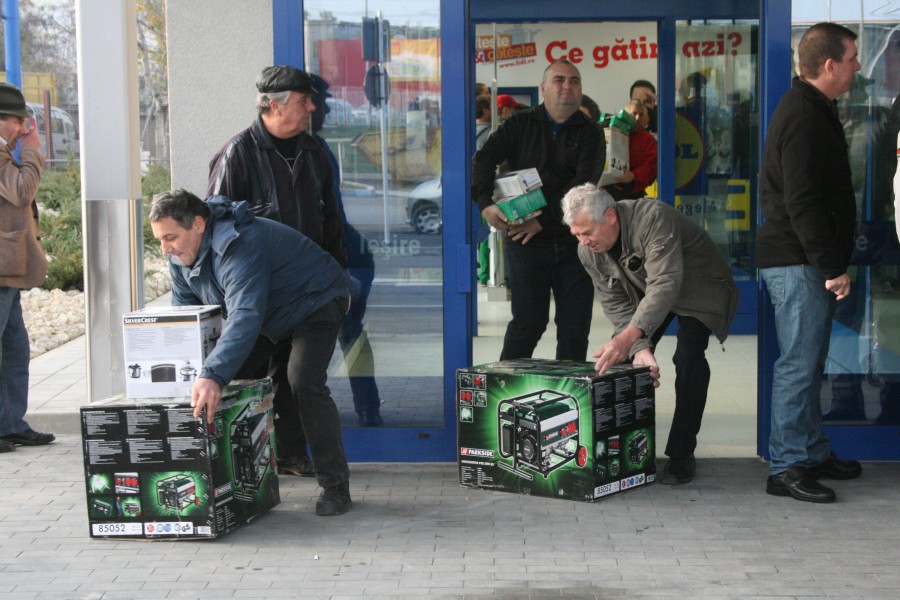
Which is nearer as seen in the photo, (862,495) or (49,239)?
(862,495)

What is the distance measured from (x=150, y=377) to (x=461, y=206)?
68.6 inches

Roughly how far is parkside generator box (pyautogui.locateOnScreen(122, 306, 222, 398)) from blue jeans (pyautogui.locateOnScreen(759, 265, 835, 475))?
2.43 metres

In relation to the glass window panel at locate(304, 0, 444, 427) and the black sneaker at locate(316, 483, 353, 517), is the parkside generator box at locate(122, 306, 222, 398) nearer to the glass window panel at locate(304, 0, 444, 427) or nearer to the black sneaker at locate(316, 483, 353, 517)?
the black sneaker at locate(316, 483, 353, 517)

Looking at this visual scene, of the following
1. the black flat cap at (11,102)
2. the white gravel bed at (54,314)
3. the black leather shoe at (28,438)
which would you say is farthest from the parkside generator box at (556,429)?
the white gravel bed at (54,314)

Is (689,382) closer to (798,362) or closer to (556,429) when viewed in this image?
(798,362)

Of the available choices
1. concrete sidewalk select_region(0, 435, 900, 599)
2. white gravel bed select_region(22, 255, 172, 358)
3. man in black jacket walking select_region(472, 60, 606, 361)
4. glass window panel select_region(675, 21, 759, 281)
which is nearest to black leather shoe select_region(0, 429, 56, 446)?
concrete sidewalk select_region(0, 435, 900, 599)

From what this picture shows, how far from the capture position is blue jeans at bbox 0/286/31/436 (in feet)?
20.0

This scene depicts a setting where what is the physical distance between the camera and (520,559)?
425 cm

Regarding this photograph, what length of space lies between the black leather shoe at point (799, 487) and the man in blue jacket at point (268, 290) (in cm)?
184

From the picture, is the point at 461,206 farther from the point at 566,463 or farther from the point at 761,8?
the point at 761,8

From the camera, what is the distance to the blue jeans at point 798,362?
4.92m

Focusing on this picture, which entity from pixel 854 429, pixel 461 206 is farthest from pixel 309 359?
pixel 854 429

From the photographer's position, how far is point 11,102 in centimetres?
599

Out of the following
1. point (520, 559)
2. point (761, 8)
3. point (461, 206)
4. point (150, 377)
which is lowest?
point (520, 559)
